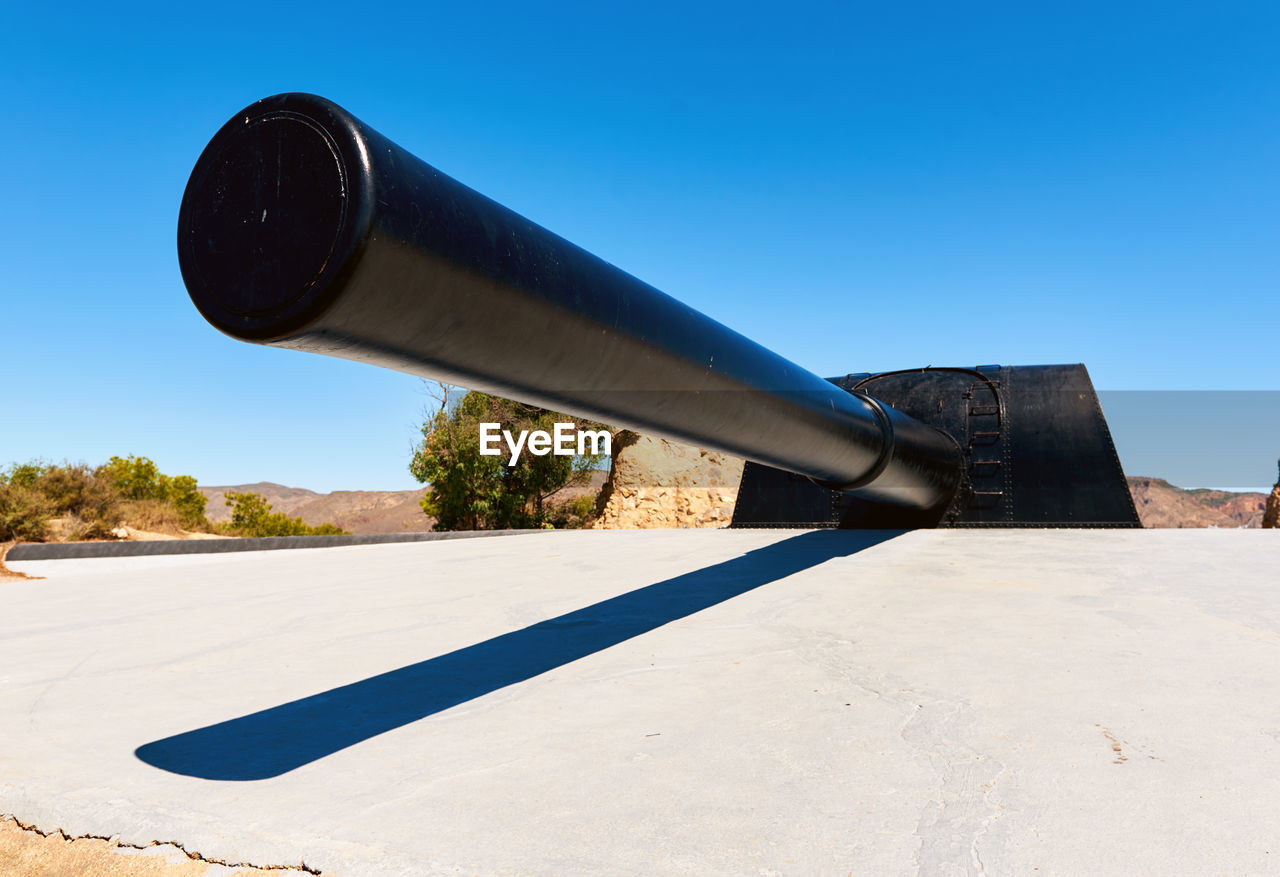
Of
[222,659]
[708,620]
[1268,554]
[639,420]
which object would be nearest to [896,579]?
[708,620]

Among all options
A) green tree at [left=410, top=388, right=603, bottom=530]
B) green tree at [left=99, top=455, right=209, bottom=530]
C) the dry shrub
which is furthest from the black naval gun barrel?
green tree at [left=99, top=455, right=209, bottom=530]

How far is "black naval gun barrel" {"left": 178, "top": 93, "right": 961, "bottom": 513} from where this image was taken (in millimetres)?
1439

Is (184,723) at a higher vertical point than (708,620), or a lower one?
lower

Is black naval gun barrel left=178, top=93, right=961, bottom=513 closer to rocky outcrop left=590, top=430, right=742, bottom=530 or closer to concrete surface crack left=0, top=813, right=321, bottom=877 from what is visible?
concrete surface crack left=0, top=813, right=321, bottom=877

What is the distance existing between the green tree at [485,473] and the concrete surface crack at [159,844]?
710 inches

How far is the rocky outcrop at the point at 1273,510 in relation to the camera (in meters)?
12.0

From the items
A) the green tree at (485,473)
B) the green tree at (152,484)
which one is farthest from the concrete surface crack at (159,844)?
the green tree at (152,484)

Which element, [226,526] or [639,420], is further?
[226,526]

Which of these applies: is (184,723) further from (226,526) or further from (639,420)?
(226,526)

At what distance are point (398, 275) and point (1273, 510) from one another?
1465 cm

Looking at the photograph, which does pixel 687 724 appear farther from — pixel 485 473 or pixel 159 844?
pixel 485 473

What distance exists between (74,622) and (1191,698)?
408 centimetres

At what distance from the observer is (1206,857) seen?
4.15ft

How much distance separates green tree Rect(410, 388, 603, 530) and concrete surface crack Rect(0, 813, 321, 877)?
59.2 ft
